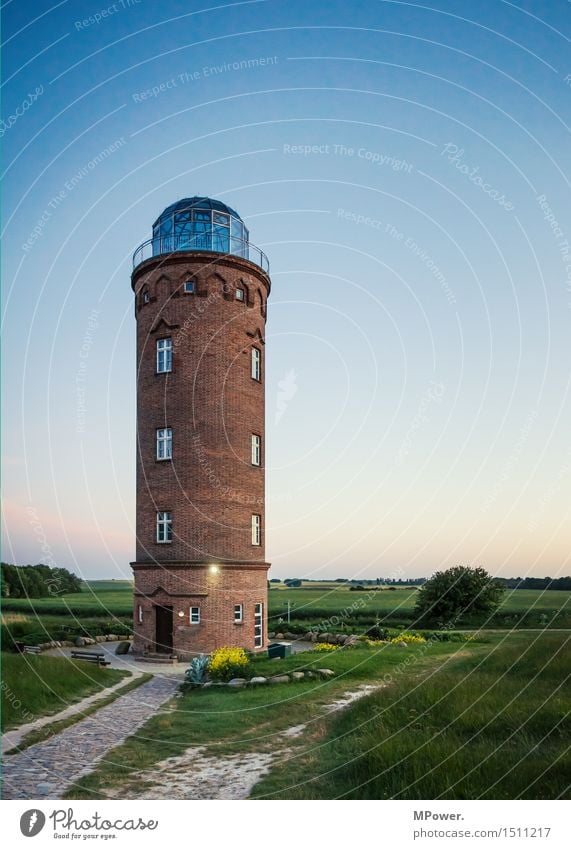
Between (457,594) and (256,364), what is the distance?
2032cm

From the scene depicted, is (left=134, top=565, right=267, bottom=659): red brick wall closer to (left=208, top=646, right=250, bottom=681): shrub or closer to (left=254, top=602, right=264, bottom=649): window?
(left=254, top=602, right=264, bottom=649): window

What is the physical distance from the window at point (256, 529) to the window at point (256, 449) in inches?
96.3

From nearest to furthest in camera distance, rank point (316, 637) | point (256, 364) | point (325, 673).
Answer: point (325, 673), point (256, 364), point (316, 637)

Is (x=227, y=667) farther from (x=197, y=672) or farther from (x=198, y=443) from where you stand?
(x=198, y=443)

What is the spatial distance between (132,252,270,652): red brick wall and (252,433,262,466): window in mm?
315

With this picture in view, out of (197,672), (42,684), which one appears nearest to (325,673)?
(197,672)

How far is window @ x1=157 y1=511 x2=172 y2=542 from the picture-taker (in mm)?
29469

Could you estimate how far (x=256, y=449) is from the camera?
31.2m

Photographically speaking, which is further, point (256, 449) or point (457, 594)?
point (457, 594)

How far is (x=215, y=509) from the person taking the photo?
29109 mm

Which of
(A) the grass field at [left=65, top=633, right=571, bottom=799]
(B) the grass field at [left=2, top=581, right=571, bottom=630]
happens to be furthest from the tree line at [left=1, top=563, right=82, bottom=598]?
(A) the grass field at [left=65, top=633, right=571, bottom=799]

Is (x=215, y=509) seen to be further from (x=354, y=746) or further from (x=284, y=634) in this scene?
(x=354, y=746)
